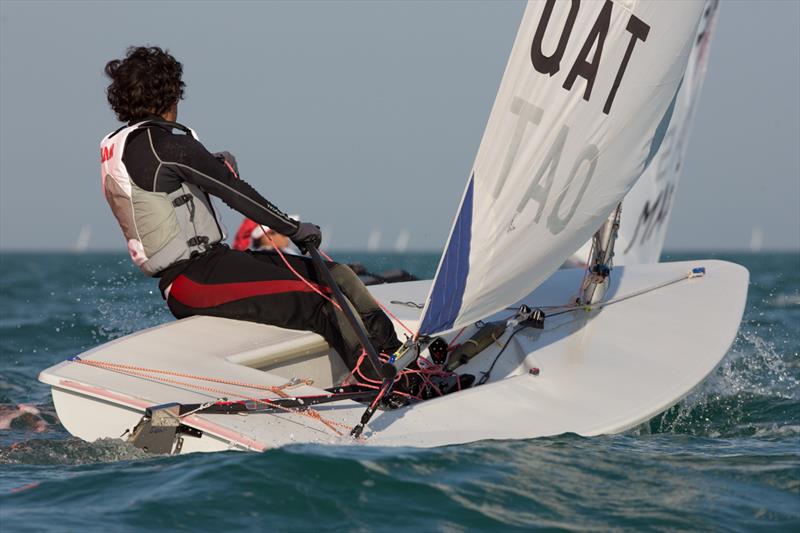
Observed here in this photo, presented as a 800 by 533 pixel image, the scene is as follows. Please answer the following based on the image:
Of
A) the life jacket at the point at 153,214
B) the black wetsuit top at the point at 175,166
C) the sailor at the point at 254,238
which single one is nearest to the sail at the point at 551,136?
the black wetsuit top at the point at 175,166

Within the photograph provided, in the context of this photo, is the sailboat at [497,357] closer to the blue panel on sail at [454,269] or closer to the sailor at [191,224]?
the blue panel on sail at [454,269]

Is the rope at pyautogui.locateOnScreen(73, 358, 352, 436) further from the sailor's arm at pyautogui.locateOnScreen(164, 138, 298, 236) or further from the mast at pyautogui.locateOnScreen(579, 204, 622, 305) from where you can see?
the mast at pyautogui.locateOnScreen(579, 204, 622, 305)

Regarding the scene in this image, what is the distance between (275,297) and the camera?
12.6ft

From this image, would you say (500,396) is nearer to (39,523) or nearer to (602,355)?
(602,355)

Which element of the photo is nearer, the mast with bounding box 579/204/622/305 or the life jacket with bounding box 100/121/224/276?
the life jacket with bounding box 100/121/224/276

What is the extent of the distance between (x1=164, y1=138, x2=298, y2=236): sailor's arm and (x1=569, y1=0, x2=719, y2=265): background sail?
3.16 metres

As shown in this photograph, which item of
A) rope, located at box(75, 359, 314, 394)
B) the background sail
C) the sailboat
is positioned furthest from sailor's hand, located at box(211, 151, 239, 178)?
the background sail

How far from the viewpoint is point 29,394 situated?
5.06 metres

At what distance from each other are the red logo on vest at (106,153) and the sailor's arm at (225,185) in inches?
8.2

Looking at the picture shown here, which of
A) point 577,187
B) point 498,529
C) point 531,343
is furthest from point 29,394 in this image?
point 498,529

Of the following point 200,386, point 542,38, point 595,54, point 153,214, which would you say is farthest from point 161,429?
point 595,54

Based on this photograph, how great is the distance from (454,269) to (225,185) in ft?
2.60

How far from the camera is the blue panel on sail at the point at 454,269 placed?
339 centimetres

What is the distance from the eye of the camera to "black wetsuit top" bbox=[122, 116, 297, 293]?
353 cm
